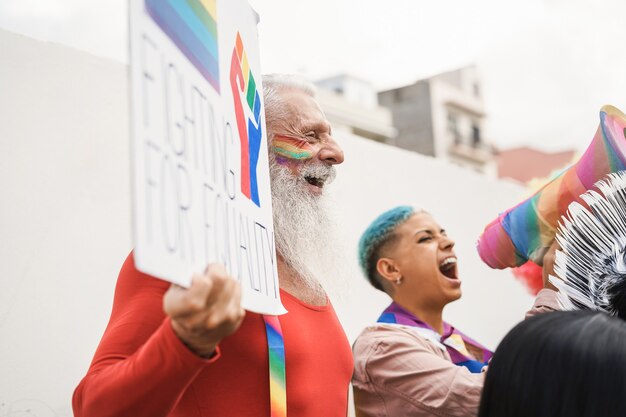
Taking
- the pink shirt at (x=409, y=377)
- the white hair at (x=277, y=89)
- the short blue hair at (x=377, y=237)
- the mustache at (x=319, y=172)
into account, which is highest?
the white hair at (x=277, y=89)

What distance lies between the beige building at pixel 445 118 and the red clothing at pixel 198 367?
89.5ft

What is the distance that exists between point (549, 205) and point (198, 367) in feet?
4.35

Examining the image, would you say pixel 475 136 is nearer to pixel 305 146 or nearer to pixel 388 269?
pixel 388 269

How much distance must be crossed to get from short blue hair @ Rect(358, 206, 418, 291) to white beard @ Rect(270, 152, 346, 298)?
105 cm

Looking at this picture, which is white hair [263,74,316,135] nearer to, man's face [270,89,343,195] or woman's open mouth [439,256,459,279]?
man's face [270,89,343,195]

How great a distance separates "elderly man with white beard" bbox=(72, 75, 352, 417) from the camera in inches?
43.3

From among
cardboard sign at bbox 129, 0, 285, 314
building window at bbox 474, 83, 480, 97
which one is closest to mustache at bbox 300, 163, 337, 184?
cardboard sign at bbox 129, 0, 285, 314

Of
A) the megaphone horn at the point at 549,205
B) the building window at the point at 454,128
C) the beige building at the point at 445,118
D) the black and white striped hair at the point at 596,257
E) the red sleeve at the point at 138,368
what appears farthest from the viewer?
the building window at the point at 454,128

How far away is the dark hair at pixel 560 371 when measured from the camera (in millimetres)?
1184

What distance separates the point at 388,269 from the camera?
2.97 metres

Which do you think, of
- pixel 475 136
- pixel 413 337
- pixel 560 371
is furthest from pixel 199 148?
pixel 475 136

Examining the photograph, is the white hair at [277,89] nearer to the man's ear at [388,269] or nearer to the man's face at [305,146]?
the man's face at [305,146]

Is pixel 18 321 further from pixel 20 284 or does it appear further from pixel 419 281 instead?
pixel 419 281

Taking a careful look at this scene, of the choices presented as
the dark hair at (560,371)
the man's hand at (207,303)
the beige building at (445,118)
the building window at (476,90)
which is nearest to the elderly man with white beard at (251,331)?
the man's hand at (207,303)
